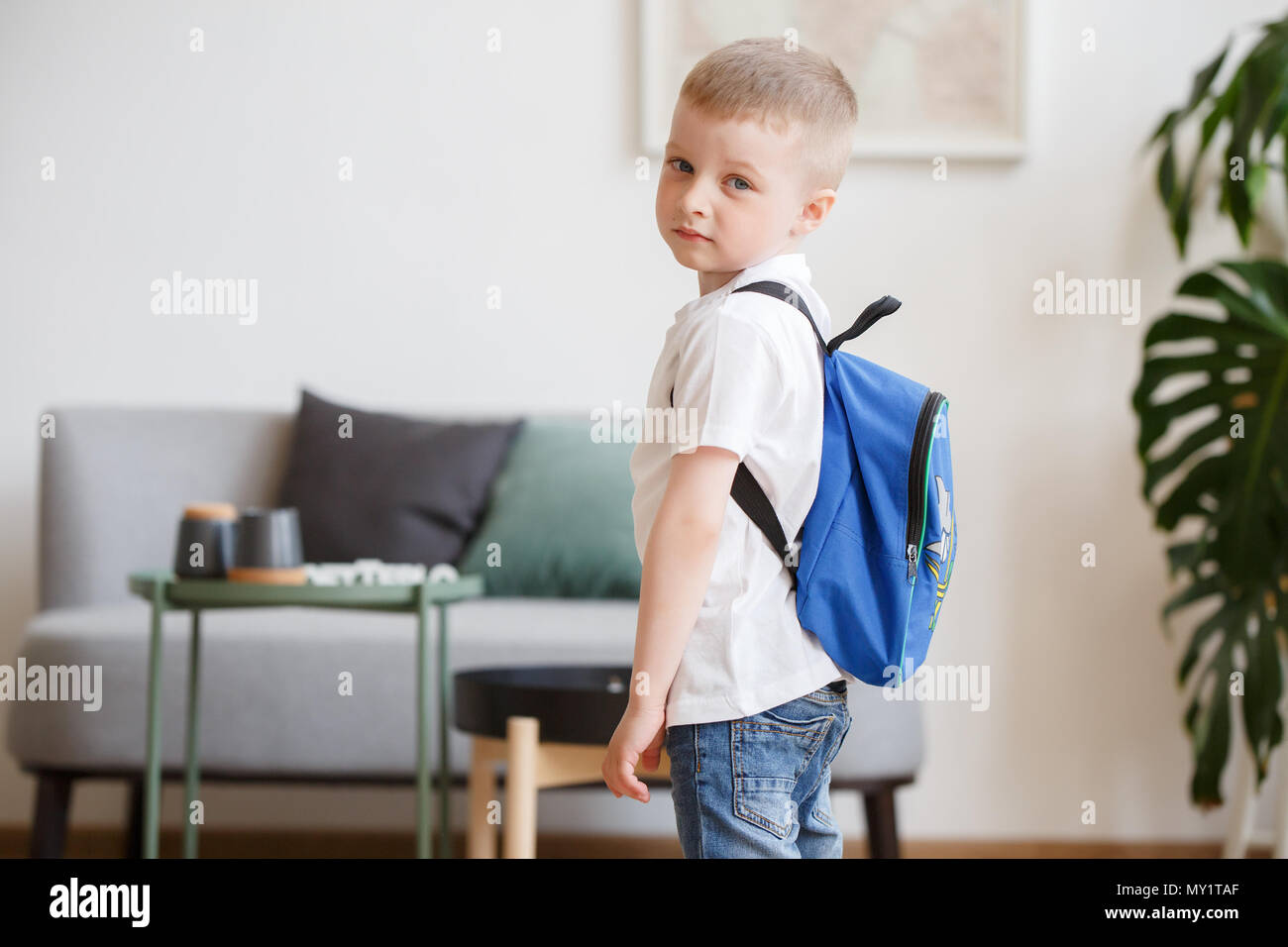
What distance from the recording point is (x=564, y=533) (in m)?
2.35

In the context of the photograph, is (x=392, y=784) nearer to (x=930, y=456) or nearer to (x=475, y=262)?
(x=475, y=262)

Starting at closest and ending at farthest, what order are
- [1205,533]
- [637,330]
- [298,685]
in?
[298,685] < [1205,533] < [637,330]

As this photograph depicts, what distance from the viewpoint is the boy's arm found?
73 centimetres

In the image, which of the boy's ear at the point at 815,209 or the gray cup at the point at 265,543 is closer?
the boy's ear at the point at 815,209

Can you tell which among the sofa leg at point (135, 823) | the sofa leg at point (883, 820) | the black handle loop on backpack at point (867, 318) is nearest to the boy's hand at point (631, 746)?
the black handle loop on backpack at point (867, 318)

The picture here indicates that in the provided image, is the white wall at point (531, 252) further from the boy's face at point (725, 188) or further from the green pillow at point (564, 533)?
the boy's face at point (725, 188)

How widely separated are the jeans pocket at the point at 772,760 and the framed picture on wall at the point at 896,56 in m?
2.06

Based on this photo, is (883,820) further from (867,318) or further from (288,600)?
(867,318)

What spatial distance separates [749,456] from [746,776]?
19 cm

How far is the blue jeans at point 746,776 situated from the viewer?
744 millimetres

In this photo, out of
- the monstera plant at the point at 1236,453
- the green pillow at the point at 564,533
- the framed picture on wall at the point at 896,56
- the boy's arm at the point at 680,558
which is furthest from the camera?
the framed picture on wall at the point at 896,56

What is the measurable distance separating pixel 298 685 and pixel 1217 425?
174 cm
